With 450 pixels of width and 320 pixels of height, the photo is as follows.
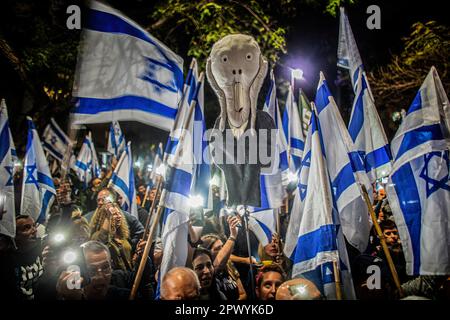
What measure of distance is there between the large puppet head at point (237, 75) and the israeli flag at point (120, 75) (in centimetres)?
73

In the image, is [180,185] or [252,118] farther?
[252,118]

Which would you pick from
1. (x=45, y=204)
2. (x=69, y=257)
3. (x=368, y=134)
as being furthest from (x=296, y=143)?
(x=45, y=204)

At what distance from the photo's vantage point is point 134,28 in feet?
13.1

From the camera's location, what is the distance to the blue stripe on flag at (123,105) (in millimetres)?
3731

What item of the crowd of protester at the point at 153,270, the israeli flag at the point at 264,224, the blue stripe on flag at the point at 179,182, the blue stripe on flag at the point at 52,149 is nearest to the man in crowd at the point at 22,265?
the crowd of protester at the point at 153,270

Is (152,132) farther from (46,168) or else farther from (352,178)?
(352,178)

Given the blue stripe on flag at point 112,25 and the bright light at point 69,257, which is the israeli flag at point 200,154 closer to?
the blue stripe on flag at point 112,25

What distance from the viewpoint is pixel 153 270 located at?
4.42 metres

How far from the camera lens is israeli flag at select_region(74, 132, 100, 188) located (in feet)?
35.6

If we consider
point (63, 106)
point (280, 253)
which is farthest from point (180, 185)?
point (63, 106)

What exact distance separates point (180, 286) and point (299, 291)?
103 centimetres

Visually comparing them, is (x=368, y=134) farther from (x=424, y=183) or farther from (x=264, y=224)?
(x=264, y=224)

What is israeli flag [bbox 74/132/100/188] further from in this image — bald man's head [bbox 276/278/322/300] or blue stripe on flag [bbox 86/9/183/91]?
bald man's head [bbox 276/278/322/300]
